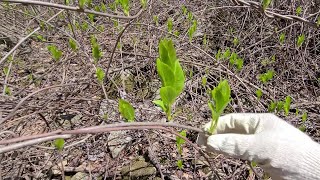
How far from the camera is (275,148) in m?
1.14

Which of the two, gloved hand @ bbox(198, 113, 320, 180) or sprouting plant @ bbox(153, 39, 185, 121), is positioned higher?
sprouting plant @ bbox(153, 39, 185, 121)

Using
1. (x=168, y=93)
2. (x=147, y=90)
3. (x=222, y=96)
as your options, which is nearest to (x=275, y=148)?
(x=222, y=96)

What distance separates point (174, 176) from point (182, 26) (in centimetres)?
194

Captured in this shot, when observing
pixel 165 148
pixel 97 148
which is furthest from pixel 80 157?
pixel 165 148

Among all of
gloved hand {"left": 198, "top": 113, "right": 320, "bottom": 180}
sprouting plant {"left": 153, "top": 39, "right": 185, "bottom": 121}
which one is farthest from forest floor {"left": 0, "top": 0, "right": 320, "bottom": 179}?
sprouting plant {"left": 153, "top": 39, "right": 185, "bottom": 121}

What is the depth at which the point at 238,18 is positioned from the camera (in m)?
3.22

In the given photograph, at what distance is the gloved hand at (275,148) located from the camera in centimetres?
113

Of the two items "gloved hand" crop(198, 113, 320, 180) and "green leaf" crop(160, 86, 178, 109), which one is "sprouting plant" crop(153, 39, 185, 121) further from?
"gloved hand" crop(198, 113, 320, 180)

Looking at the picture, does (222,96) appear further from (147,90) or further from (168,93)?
(147,90)

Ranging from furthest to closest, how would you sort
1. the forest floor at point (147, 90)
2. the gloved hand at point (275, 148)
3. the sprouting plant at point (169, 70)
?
1. the forest floor at point (147, 90)
2. the gloved hand at point (275, 148)
3. the sprouting plant at point (169, 70)

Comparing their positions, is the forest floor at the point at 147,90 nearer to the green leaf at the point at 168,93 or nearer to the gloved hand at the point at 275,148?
the gloved hand at the point at 275,148

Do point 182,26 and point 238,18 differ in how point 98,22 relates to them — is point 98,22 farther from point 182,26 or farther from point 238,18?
point 238,18

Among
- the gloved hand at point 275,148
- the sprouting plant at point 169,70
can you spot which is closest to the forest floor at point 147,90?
the gloved hand at point 275,148

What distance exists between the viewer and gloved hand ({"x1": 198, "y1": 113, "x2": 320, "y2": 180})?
44.4 inches
